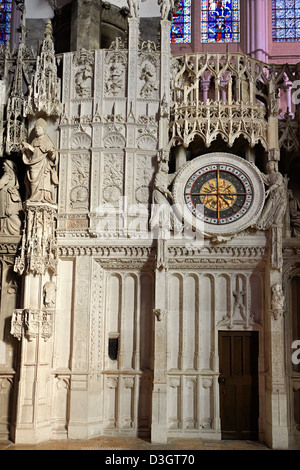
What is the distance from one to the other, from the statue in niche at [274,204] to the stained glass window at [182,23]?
9.73 meters

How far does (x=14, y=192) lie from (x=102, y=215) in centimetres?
233

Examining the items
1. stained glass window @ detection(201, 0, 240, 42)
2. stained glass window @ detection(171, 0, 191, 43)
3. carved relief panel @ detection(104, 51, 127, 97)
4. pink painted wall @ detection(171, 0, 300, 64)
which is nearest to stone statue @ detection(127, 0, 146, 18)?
carved relief panel @ detection(104, 51, 127, 97)

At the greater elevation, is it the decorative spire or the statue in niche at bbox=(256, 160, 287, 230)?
the decorative spire

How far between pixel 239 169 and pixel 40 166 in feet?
16.0

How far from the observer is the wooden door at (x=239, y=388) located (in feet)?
→ 43.1

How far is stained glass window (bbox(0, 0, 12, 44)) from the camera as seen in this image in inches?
840

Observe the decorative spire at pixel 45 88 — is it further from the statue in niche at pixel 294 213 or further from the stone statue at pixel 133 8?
the statue in niche at pixel 294 213

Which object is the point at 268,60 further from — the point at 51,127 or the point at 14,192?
the point at 14,192

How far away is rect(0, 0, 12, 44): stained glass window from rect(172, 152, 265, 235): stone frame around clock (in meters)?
11.3

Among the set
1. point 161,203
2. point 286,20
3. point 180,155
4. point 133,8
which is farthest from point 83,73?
point 286,20

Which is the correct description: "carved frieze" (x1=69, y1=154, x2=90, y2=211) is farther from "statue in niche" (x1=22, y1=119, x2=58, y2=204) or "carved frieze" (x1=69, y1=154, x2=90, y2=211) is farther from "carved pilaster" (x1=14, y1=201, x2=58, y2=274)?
"carved pilaster" (x1=14, y1=201, x2=58, y2=274)

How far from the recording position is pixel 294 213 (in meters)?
13.9

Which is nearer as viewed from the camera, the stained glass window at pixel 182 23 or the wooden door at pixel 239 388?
the wooden door at pixel 239 388

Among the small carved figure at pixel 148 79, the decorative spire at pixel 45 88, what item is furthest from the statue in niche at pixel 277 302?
the decorative spire at pixel 45 88
